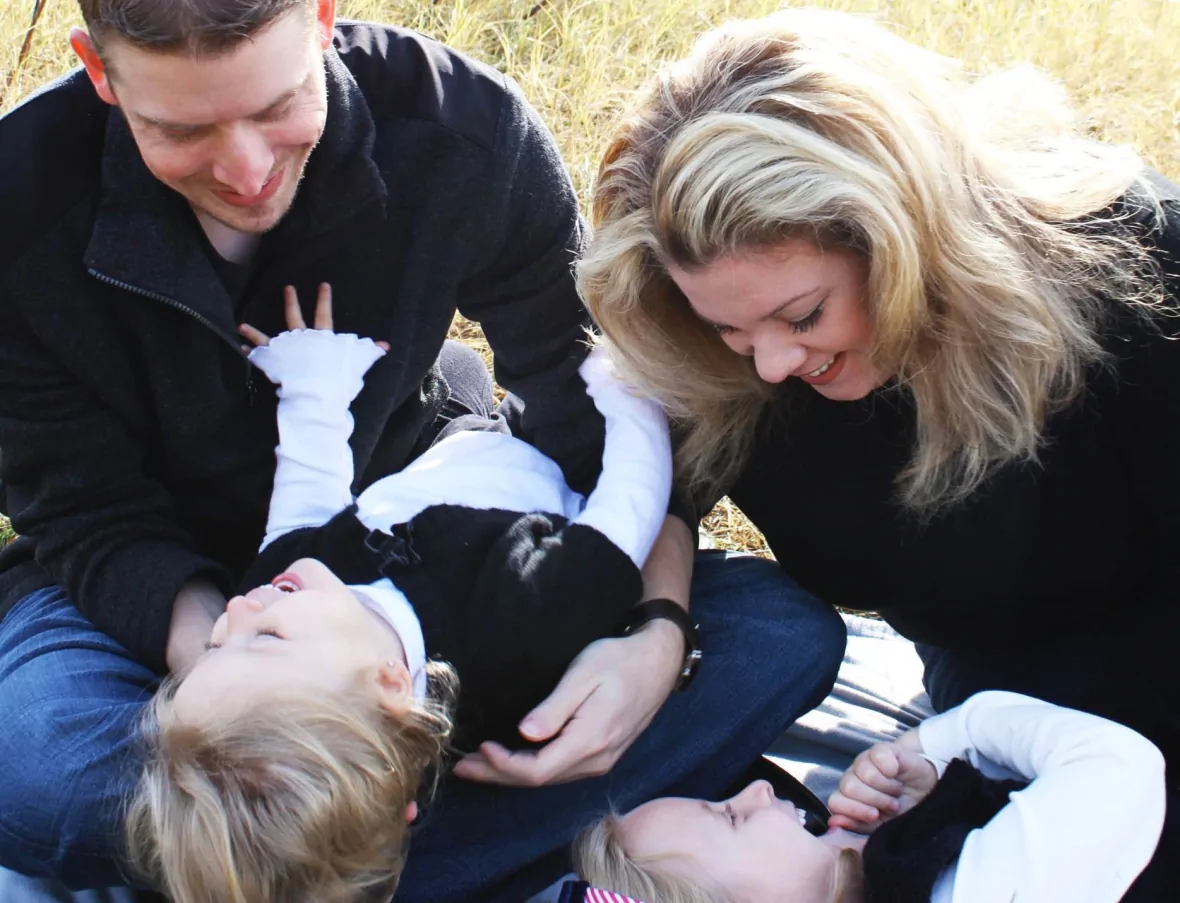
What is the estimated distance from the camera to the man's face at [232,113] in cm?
167

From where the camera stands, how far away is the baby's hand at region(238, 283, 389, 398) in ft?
6.83

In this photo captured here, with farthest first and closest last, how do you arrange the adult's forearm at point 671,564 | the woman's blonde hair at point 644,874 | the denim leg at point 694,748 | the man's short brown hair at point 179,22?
the adult's forearm at point 671,564 < the denim leg at point 694,748 < the woman's blonde hair at point 644,874 < the man's short brown hair at point 179,22

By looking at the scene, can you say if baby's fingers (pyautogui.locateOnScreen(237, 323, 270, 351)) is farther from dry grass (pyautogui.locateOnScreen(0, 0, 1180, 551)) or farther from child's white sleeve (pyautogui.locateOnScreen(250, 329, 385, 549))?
dry grass (pyautogui.locateOnScreen(0, 0, 1180, 551))

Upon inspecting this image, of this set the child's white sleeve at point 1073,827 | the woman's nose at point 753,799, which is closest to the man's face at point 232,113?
the woman's nose at point 753,799

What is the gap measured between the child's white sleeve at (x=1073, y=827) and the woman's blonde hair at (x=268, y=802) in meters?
0.82

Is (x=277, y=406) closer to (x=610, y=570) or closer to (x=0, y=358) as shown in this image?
(x=0, y=358)

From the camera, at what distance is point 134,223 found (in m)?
1.87

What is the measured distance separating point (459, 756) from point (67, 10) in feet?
10.2

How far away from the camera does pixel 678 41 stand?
4.50 metres

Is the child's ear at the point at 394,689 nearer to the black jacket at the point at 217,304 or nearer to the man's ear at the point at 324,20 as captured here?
the black jacket at the point at 217,304

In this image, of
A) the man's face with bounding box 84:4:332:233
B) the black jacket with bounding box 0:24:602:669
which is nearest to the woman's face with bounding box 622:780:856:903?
the black jacket with bounding box 0:24:602:669

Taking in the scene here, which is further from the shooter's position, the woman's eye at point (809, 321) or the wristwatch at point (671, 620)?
the wristwatch at point (671, 620)

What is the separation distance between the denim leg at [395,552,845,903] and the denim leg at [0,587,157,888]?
479 millimetres

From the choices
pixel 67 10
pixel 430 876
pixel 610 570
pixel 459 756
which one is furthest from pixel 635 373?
pixel 67 10
